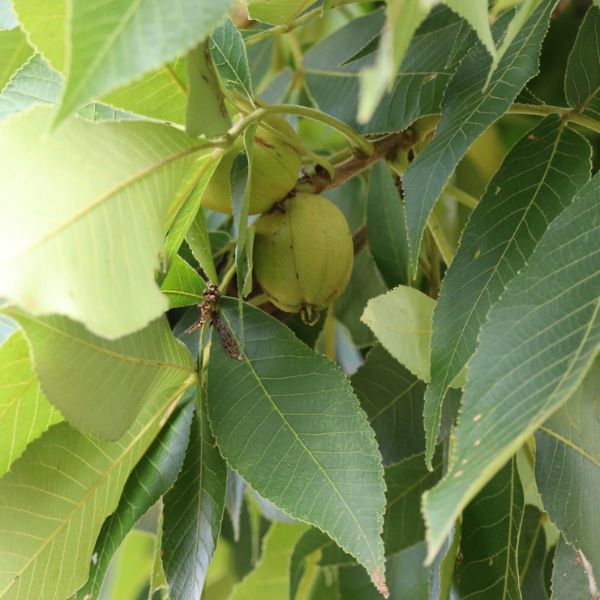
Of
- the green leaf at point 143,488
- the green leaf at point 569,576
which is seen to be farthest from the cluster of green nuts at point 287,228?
the green leaf at point 569,576

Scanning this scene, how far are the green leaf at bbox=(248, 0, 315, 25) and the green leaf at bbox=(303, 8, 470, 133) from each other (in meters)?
0.08

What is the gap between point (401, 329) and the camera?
562 mm

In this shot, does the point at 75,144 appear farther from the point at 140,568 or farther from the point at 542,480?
the point at 140,568

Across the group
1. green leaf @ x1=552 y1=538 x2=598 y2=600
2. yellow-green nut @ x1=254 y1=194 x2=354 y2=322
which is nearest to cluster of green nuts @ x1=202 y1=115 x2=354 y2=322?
yellow-green nut @ x1=254 y1=194 x2=354 y2=322

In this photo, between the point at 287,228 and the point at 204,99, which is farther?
the point at 287,228

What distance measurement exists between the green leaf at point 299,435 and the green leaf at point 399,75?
0.18 m

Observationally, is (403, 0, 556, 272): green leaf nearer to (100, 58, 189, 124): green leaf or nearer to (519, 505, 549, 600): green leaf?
(100, 58, 189, 124): green leaf

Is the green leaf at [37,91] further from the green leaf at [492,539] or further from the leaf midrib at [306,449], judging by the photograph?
the green leaf at [492,539]

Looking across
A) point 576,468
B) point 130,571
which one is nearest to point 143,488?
point 576,468

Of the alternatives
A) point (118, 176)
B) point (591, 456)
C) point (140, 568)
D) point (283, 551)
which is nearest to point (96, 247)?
point (118, 176)

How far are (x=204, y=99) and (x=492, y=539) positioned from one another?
1.17 feet

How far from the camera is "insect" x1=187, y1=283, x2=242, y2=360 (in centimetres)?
57

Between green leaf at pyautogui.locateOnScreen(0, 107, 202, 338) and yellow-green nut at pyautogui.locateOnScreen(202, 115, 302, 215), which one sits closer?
green leaf at pyautogui.locateOnScreen(0, 107, 202, 338)

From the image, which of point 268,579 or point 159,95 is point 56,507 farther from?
point 268,579
